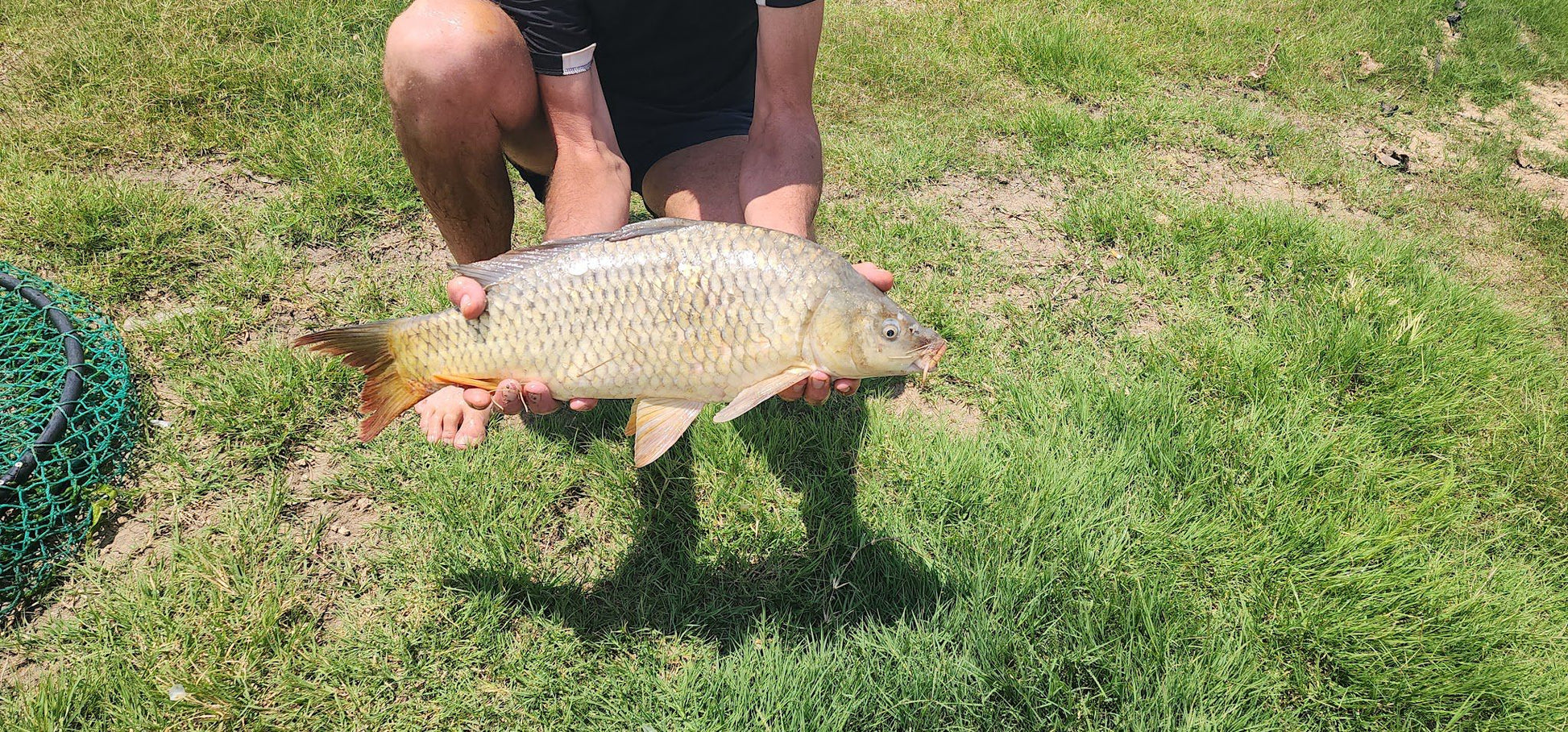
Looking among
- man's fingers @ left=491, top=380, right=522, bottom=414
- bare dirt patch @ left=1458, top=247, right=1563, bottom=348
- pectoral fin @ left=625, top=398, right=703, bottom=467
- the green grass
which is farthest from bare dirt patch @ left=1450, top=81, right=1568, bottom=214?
man's fingers @ left=491, top=380, right=522, bottom=414

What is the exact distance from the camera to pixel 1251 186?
4047mm

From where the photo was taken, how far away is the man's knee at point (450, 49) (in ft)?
7.62

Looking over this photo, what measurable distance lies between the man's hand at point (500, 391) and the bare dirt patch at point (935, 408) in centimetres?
124

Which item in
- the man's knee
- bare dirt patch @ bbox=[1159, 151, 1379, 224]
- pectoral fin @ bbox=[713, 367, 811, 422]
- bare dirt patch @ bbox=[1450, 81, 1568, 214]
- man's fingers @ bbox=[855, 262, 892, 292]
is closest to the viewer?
pectoral fin @ bbox=[713, 367, 811, 422]

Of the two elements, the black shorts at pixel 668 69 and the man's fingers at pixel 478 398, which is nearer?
the man's fingers at pixel 478 398

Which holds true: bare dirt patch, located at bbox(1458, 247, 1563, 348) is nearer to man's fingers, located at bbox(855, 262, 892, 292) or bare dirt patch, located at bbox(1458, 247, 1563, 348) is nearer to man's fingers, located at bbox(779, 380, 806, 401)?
man's fingers, located at bbox(855, 262, 892, 292)

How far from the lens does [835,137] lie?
418cm

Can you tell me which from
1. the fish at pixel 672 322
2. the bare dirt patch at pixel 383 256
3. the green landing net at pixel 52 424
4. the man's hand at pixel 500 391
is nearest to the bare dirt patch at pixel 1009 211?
the fish at pixel 672 322

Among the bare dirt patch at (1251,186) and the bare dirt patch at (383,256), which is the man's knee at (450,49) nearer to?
the bare dirt patch at (383,256)

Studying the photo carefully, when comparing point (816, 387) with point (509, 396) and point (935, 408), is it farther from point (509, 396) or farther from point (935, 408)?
point (935, 408)

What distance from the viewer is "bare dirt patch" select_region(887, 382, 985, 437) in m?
2.76

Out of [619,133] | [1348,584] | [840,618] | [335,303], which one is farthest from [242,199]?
[1348,584]

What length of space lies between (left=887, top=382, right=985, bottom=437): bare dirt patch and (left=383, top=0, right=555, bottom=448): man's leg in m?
1.35

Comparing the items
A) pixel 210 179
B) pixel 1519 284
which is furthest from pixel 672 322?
pixel 1519 284
